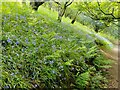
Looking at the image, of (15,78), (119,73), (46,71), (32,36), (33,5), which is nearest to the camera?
(15,78)

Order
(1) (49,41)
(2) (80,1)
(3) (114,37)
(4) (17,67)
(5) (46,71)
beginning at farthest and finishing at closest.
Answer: (3) (114,37), (2) (80,1), (1) (49,41), (5) (46,71), (4) (17,67)

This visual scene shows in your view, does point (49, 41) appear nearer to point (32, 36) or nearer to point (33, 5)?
point (32, 36)

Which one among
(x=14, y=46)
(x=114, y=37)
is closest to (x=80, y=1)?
(x=14, y=46)

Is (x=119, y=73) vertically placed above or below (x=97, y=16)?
below

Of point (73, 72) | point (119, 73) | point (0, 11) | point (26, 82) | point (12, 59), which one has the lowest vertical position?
point (119, 73)

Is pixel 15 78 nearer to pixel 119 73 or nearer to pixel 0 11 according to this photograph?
pixel 0 11

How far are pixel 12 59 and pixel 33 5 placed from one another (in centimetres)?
679

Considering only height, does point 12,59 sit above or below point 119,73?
above

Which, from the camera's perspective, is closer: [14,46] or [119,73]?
[14,46]

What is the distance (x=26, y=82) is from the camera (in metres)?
4.02

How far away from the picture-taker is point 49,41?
5.95 meters

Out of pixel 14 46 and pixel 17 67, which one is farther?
pixel 14 46

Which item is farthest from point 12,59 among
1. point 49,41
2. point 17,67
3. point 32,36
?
point 49,41

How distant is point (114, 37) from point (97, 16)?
19992 mm
